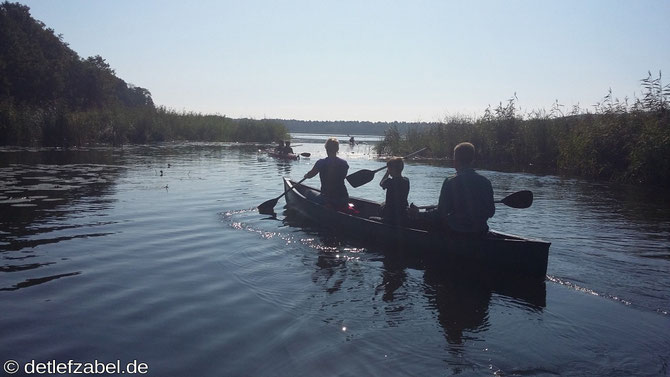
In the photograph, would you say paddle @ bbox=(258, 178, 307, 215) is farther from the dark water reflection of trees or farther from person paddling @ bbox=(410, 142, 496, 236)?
person paddling @ bbox=(410, 142, 496, 236)

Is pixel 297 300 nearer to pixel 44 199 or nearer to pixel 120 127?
pixel 44 199

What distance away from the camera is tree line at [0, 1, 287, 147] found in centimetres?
2641

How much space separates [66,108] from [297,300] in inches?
1124

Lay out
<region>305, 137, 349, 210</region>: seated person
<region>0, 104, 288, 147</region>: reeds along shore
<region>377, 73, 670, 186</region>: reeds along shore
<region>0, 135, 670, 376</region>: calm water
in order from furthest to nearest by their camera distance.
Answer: <region>0, 104, 288, 147</region>: reeds along shore
<region>377, 73, 670, 186</region>: reeds along shore
<region>305, 137, 349, 210</region>: seated person
<region>0, 135, 670, 376</region>: calm water

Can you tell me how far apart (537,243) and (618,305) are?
3.66 feet

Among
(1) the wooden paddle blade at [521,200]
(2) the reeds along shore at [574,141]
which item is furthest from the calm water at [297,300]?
(2) the reeds along shore at [574,141]

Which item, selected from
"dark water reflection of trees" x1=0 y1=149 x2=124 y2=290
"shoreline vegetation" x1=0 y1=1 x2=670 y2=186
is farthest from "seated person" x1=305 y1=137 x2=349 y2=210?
"shoreline vegetation" x1=0 y1=1 x2=670 y2=186

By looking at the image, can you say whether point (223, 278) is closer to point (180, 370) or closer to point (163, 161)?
point (180, 370)

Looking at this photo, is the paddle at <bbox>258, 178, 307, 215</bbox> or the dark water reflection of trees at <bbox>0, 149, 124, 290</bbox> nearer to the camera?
the dark water reflection of trees at <bbox>0, 149, 124, 290</bbox>

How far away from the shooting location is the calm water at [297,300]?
13.8ft

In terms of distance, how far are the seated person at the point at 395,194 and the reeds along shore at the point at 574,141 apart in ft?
38.7

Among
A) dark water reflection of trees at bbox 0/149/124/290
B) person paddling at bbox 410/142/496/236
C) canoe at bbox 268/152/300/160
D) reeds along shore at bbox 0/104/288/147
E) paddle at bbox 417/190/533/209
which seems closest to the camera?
person paddling at bbox 410/142/496/236

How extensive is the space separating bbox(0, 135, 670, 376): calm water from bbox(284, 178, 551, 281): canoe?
11.8 inches

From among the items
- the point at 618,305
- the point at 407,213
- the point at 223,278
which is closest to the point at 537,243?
the point at 618,305
